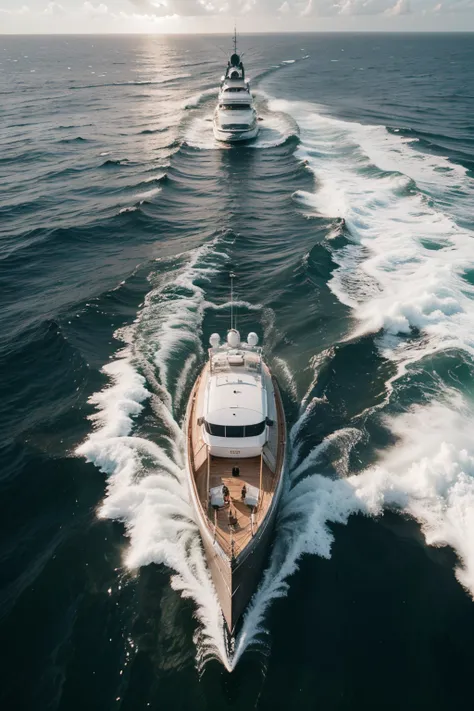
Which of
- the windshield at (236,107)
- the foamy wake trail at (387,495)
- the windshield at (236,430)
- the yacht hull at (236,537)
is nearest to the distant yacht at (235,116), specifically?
the windshield at (236,107)

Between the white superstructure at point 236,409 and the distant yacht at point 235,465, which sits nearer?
the distant yacht at point 235,465

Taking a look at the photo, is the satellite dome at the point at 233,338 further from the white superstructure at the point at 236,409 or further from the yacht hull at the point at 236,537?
the yacht hull at the point at 236,537

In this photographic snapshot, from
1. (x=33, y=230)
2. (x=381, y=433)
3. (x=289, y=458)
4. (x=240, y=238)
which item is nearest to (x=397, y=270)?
(x=240, y=238)

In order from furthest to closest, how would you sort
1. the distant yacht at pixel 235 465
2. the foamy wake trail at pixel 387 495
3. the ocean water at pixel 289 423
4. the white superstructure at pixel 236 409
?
the white superstructure at pixel 236 409 < the foamy wake trail at pixel 387 495 < the distant yacht at pixel 235 465 < the ocean water at pixel 289 423

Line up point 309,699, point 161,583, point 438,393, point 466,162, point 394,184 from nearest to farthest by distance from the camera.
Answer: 1. point 309,699
2. point 161,583
3. point 438,393
4. point 394,184
5. point 466,162

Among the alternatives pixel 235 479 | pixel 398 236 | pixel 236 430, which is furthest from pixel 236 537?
pixel 398 236

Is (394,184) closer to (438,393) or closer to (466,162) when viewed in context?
(466,162)
